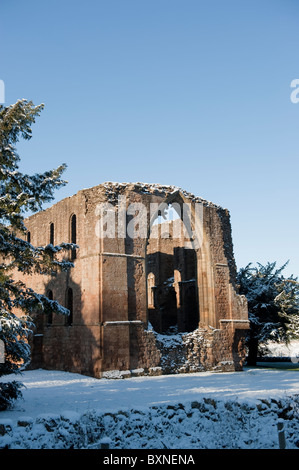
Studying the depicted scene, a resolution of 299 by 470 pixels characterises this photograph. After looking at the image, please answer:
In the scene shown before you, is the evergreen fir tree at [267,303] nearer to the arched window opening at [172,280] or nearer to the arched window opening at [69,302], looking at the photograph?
the arched window opening at [172,280]

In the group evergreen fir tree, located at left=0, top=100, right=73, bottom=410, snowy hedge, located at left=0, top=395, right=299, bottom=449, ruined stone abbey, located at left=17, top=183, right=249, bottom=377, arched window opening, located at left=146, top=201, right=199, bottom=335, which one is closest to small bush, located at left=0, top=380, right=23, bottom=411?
evergreen fir tree, located at left=0, top=100, right=73, bottom=410

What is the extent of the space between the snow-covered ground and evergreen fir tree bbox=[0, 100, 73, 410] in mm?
1254

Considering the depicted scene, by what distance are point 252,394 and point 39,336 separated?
10.9 meters

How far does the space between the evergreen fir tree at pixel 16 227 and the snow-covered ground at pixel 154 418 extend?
1.25 meters

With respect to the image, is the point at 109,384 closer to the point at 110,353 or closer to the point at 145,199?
the point at 110,353

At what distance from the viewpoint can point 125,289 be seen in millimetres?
15867

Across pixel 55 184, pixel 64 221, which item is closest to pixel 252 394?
pixel 55 184

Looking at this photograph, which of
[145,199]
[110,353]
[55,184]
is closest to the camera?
[55,184]

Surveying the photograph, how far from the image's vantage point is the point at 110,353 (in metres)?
15.0

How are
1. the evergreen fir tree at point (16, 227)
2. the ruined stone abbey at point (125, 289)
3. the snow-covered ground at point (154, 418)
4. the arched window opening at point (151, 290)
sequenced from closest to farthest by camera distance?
1. the snow-covered ground at point (154, 418)
2. the evergreen fir tree at point (16, 227)
3. the ruined stone abbey at point (125, 289)
4. the arched window opening at point (151, 290)

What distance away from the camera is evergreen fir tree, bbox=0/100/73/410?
9289 millimetres

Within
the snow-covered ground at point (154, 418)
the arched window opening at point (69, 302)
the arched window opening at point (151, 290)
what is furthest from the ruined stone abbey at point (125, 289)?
the arched window opening at point (151, 290)

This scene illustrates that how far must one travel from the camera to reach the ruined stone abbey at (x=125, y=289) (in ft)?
50.8

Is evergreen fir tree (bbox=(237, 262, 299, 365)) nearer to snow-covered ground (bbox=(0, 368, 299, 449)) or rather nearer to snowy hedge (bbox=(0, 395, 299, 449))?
snow-covered ground (bbox=(0, 368, 299, 449))
